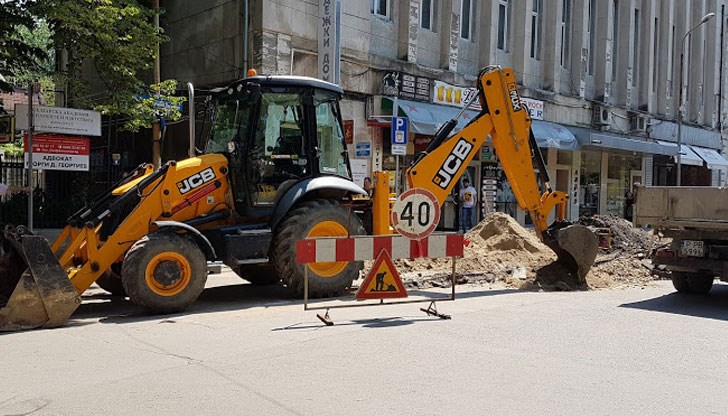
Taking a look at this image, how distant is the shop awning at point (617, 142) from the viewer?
2675 centimetres

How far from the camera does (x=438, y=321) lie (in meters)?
8.41

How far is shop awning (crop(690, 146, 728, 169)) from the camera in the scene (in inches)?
1320

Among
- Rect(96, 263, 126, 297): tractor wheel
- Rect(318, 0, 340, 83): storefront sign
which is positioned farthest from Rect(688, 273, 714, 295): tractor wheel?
Rect(318, 0, 340, 83): storefront sign

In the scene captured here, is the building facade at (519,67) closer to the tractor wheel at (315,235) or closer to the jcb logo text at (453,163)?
the jcb logo text at (453,163)

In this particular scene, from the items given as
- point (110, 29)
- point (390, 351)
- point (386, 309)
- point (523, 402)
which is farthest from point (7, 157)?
point (523, 402)

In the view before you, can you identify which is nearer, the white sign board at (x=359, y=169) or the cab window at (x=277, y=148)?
the cab window at (x=277, y=148)

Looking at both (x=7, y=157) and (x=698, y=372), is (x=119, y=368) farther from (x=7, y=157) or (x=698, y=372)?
(x=7, y=157)

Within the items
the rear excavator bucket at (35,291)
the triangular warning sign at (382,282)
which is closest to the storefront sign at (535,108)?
the triangular warning sign at (382,282)

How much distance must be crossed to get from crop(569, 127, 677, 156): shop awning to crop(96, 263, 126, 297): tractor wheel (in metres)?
20.7

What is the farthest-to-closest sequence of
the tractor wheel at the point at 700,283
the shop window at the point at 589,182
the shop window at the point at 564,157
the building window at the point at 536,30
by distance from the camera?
the shop window at the point at 589,182
the shop window at the point at 564,157
the building window at the point at 536,30
the tractor wheel at the point at 700,283

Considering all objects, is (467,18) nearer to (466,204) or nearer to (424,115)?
(424,115)

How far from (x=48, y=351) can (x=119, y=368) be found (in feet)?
3.51

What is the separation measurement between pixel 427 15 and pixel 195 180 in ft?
48.0

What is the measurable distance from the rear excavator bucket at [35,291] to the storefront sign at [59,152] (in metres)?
4.49
